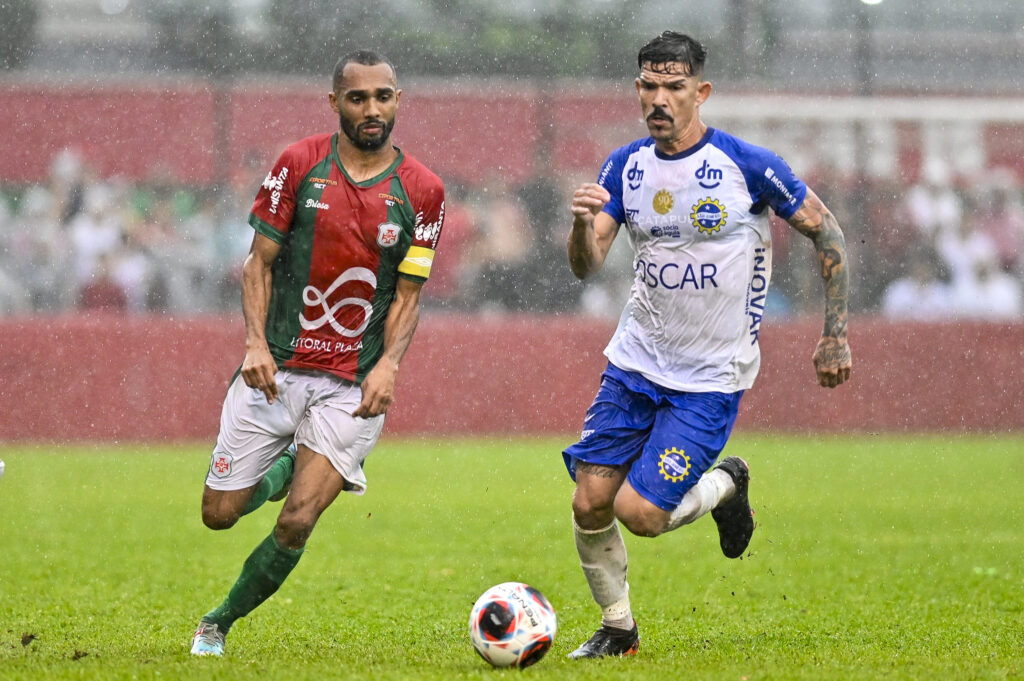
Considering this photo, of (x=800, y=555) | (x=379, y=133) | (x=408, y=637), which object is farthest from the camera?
(x=800, y=555)

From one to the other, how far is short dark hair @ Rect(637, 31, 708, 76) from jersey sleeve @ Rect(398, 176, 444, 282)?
987 millimetres

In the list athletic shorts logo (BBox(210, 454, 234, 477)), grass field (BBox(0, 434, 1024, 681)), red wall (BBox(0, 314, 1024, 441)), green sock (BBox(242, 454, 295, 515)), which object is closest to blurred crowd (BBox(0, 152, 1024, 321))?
red wall (BBox(0, 314, 1024, 441))

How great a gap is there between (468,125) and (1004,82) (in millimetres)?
6091

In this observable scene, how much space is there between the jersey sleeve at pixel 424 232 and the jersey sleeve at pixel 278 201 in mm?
487

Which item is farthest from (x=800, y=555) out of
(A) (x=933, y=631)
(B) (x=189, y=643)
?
(B) (x=189, y=643)

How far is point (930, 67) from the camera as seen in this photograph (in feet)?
55.2

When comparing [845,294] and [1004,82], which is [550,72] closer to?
[1004,82]

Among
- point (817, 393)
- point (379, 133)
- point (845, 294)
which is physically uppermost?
point (379, 133)

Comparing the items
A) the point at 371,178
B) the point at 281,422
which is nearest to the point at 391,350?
the point at 281,422

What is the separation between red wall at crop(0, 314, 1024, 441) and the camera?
15.1 metres

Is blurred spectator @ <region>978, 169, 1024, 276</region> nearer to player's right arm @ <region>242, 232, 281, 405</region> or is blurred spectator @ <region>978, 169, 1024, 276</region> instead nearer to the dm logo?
the dm logo

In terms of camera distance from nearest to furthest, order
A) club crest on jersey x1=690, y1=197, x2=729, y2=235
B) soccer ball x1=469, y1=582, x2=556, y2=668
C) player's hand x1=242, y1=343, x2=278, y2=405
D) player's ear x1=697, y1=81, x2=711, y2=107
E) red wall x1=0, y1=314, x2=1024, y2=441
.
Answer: soccer ball x1=469, y1=582, x2=556, y2=668
player's hand x1=242, y1=343, x2=278, y2=405
club crest on jersey x1=690, y1=197, x2=729, y2=235
player's ear x1=697, y1=81, x2=711, y2=107
red wall x1=0, y1=314, x2=1024, y2=441

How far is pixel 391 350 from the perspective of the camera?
599 centimetres

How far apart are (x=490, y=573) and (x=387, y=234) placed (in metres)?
3.02
